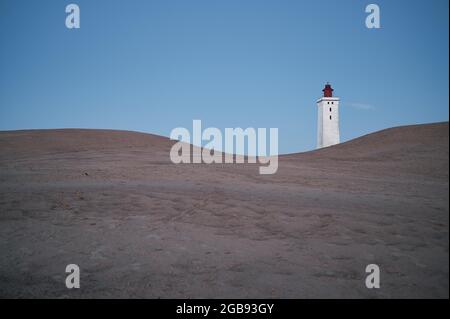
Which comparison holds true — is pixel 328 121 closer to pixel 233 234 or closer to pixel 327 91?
pixel 327 91

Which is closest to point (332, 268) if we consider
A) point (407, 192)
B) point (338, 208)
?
point (338, 208)

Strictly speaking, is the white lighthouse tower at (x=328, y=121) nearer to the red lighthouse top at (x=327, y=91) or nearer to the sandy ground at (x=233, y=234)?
the red lighthouse top at (x=327, y=91)

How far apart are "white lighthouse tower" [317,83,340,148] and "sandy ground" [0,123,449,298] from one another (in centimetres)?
2904

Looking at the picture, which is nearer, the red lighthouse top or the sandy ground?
the sandy ground

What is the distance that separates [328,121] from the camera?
4038 centimetres

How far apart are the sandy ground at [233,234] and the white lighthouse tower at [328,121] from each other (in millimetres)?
29045

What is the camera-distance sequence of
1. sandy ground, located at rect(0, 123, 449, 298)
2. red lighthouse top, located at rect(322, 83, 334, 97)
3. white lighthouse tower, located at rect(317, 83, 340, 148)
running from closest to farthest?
sandy ground, located at rect(0, 123, 449, 298) → white lighthouse tower, located at rect(317, 83, 340, 148) → red lighthouse top, located at rect(322, 83, 334, 97)

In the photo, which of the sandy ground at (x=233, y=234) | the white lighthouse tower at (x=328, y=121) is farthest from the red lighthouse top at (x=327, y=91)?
the sandy ground at (x=233, y=234)

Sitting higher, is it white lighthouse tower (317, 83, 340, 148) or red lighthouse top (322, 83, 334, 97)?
red lighthouse top (322, 83, 334, 97)

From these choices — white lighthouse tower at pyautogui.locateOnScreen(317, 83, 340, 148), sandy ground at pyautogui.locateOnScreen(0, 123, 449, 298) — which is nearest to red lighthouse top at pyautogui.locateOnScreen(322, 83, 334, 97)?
white lighthouse tower at pyautogui.locateOnScreen(317, 83, 340, 148)

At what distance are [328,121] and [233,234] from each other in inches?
1430

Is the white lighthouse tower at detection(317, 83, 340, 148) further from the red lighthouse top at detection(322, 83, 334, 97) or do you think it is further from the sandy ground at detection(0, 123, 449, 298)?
the sandy ground at detection(0, 123, 449, 298)

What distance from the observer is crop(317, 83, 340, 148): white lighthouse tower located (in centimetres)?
4012

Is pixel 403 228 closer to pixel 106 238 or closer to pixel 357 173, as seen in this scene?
pixel 106 238
